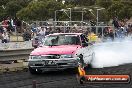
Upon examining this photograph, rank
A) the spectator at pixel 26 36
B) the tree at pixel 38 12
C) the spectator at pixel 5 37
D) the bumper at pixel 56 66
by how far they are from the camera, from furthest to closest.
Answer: the tree at pixel 38 12 → the spectator at pixel 26 36 → the spectator at pixel 5 37 → the bumper at pixel 56 66

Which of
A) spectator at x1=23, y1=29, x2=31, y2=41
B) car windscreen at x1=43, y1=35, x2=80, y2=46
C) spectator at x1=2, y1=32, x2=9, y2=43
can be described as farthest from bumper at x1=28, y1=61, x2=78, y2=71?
spectator at x1=23, y1=29, x2=31, y2=41

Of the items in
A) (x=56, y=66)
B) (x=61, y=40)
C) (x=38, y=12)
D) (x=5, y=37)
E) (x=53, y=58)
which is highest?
(x=61, y=40)

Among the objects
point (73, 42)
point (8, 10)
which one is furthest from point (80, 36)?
point (8, 10)

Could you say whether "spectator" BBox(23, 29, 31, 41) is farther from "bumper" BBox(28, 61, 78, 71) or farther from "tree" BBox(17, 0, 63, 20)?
"tree" BBox(17, 0, 63, 20)

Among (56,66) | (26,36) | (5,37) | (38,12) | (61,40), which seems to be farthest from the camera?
(38,12)

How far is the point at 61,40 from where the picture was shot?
56.3 feet

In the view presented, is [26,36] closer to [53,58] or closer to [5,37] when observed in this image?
[5,37]

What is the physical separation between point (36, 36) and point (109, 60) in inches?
203

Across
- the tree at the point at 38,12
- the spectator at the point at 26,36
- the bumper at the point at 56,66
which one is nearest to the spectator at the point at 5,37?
the spectator at the point at 26,36

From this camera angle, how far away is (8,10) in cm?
8331

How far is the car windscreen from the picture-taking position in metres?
17.0

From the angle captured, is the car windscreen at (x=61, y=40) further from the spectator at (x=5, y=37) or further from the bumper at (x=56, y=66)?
the spectator at (x=5, y=37)

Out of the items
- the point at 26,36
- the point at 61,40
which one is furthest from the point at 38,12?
the point at 61,40

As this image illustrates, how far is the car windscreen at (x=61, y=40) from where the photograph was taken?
1703cm
